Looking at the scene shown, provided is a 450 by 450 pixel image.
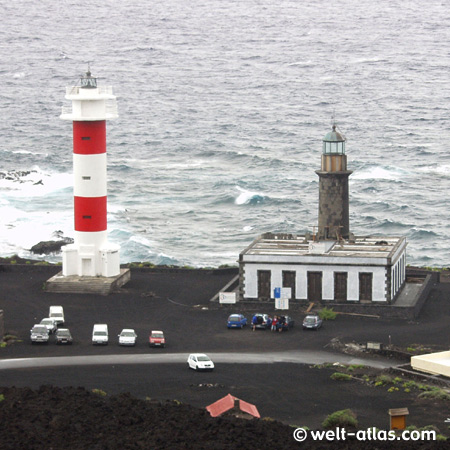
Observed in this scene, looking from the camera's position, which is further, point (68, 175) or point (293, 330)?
point (68, 175)

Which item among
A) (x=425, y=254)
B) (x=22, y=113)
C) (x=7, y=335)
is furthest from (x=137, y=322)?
(x=22, y=113)

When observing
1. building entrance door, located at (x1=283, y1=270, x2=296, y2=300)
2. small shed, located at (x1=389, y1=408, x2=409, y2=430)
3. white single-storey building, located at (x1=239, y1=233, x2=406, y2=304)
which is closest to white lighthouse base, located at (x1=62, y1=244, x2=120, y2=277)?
white single-storey building, located at (x1=239, y1=233, x2=406, y2=304)

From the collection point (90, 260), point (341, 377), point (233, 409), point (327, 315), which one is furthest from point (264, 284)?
point (233, 409)

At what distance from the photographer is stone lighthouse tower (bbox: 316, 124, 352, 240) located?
70.8 metres

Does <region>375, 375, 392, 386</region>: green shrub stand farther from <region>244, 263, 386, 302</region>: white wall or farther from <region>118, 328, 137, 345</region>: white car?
<region>244, 263, 386, 302</region>: white wall

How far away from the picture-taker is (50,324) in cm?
5972

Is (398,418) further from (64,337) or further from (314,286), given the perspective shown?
(314,286)

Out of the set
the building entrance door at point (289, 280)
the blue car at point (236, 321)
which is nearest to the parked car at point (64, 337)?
the blue car at point (236, 321)

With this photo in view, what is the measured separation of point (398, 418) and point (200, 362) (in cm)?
1089

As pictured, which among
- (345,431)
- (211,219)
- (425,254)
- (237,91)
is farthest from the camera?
(237,91)

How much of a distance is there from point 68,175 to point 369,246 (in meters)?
61.6

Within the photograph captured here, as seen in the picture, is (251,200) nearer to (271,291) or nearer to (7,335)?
(271,291)

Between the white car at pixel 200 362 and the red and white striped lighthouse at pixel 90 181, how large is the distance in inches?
669

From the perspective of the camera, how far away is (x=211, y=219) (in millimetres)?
111938
